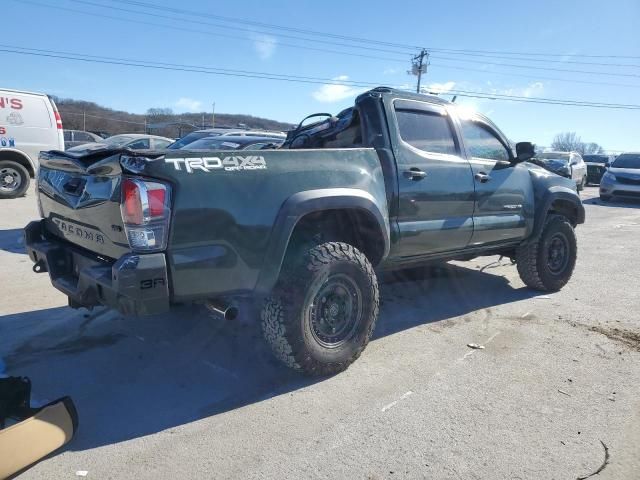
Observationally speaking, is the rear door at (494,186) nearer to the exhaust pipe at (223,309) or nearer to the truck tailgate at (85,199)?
the exhaust pipe at (223,309)

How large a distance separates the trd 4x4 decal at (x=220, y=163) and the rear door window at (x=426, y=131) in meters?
1.50

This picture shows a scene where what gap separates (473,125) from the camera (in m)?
4.79

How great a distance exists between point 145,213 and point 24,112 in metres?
10.1

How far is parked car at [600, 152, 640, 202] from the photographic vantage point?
1625cm

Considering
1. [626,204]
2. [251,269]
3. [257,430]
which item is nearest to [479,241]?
[251,269]

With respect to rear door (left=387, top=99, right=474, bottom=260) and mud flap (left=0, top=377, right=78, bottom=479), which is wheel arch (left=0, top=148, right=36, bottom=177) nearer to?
mud flap (left=0, top=377, right=78, bottom=479)

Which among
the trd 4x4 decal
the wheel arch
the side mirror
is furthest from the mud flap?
the wheel arch

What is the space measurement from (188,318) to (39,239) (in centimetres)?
137

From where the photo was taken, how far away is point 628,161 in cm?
1731

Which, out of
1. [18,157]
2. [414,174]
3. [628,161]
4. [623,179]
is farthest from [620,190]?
[18,157]

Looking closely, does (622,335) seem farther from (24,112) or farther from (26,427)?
(24,112)

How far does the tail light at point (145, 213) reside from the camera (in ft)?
8.60

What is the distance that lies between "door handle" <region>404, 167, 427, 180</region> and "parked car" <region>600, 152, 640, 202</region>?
15451mm

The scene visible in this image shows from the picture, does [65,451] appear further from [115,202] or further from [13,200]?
[13,200]
